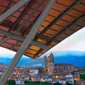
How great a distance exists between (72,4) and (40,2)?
2.02 m

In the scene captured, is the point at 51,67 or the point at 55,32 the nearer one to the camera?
the point at 55,32

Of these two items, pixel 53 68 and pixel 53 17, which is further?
pixel 53 68

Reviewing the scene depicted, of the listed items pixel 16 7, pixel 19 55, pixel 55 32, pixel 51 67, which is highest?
pixel 51 67

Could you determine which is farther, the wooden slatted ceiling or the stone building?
the stone building

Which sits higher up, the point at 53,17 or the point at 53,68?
the point at 53,68

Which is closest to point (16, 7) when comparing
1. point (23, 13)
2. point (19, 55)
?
point (19, 55)

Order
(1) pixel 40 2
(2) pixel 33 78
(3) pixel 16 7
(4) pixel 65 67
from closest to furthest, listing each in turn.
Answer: (3) pixel 16 7, (1) pixel 40 2, (2) pixel 33 78, (4) pixel 65 67

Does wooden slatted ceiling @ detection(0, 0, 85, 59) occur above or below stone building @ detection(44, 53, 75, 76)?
below

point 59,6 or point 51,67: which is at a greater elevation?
point 51,67

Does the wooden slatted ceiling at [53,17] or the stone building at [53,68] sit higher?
the stone building at [53,68]

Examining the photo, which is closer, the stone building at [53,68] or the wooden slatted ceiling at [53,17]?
the wooden slatted ceiling at [53,17]

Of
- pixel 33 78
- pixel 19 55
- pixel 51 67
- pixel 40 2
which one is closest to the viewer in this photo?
pixel 19 55

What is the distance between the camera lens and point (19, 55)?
575 cm

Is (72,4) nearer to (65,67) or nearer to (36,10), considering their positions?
(36,10)
